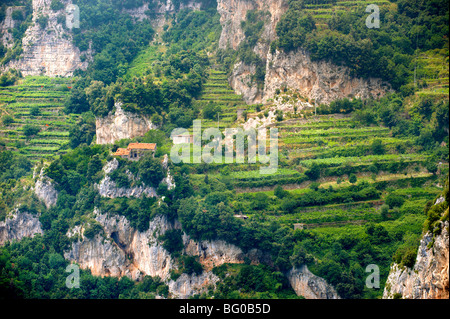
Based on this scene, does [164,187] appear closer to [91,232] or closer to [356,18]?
[91,232]

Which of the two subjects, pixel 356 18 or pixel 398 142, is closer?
pixel 398 142

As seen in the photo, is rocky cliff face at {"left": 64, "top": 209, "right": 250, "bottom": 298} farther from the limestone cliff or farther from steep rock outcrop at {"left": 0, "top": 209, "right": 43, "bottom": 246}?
the limestone cliff

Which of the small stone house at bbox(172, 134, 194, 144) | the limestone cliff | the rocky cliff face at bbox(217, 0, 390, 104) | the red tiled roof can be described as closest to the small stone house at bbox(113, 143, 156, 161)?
the red tiled roof

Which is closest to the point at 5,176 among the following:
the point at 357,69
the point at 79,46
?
the point at 79,46

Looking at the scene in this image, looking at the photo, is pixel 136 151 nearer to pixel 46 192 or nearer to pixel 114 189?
pixel 114 189

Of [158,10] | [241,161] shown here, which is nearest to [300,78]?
[241,161]
